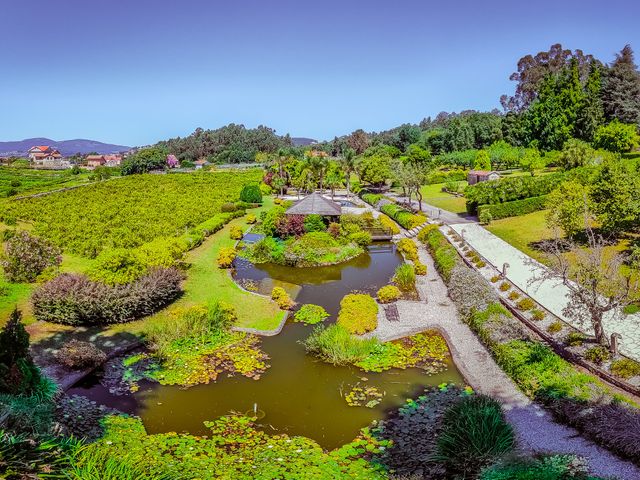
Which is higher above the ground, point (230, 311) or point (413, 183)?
point (413, 183)

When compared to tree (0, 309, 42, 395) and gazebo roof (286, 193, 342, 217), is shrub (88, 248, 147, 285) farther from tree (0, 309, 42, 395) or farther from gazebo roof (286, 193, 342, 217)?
gazebo roof (286, 193, 342, 217)

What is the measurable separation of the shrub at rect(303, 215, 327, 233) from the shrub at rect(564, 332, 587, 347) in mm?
17896

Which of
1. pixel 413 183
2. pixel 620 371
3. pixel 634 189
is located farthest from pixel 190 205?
pixel 620 371

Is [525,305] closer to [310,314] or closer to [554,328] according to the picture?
[554,328]

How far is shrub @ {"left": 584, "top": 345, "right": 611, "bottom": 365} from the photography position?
12.4 m

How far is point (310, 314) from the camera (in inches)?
700

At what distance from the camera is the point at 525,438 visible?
9875 millimetres

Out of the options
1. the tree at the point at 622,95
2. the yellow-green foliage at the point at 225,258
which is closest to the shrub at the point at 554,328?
the yellow-green foliage at the point at 225,258

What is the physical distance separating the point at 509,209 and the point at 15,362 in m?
29.8

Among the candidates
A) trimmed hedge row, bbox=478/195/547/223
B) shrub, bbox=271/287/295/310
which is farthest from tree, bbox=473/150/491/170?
shrub, bbox=271/287/295/310

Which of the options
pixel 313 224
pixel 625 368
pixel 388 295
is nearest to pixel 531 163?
pixel 313 224

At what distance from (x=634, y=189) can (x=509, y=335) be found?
12.6 metres

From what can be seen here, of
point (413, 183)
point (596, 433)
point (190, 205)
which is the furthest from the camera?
point (190, 205)

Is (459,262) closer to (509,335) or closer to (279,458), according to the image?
(509,335)
